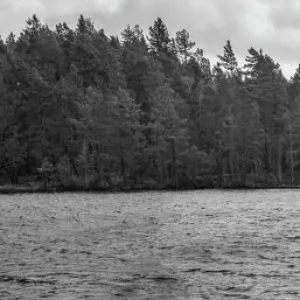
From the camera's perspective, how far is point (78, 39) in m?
89.4

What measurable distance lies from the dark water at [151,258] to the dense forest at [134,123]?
4423 cm

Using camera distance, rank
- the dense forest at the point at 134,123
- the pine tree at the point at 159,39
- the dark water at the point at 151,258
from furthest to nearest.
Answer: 1. the pine tree at the point at 159,39
2. the dense forest at the point at 134,123
3. the dark water at the point at 151,258

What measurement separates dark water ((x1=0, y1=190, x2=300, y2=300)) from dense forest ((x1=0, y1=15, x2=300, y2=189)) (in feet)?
145

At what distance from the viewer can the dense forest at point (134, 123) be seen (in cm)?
6919

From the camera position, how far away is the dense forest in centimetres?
6919

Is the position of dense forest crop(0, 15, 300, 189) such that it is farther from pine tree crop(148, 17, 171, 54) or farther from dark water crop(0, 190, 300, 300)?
dark water crop(0, 190, 300, 300)

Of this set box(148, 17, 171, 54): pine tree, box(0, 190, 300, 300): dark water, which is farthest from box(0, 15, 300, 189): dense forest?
box(0, 190, 300, 300): dark water

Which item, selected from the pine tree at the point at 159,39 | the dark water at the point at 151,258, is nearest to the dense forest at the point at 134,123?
the pine tree at the point at 159,39

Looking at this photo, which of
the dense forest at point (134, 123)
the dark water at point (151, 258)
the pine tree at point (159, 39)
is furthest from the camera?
the pine tree at point (159, 39)

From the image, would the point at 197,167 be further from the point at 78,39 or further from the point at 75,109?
the point at 78,39

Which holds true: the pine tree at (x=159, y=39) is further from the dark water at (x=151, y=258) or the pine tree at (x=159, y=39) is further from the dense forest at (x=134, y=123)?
the dark water at (x=151, y=258)

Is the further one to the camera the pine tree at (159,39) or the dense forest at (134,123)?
the pine tree at (159,39)

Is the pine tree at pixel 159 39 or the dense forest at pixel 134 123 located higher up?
the pine tree at pixel 159 39

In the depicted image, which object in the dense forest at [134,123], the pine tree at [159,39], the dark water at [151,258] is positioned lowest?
the dark water at [151,258]
